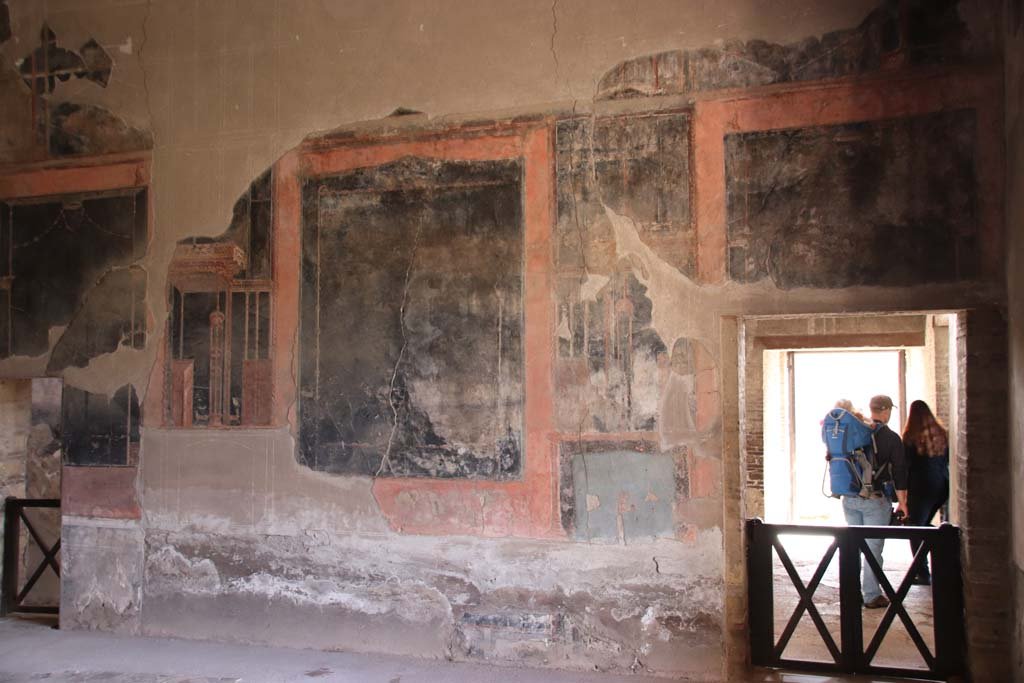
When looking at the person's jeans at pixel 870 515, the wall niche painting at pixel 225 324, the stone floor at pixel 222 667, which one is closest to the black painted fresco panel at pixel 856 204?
the person's jeans at pixel 870 515

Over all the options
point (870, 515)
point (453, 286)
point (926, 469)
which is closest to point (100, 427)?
point (453, 286)

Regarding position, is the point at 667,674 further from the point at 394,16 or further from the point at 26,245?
the point at 26,245

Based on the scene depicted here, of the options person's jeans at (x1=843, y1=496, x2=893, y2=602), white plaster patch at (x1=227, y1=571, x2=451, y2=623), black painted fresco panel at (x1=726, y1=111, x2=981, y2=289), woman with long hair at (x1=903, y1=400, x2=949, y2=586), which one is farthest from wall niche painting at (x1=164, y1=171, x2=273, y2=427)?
woman with long hair at (x1=903, y1=400, x2=949, y2=586)

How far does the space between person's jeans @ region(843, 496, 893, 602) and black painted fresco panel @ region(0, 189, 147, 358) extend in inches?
175

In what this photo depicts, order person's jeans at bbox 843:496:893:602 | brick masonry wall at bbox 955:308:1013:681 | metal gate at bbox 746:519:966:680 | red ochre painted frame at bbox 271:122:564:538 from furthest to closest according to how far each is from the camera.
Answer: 1. person's jeans at bbox 843:496:893:602
2. red ochre painted frame at bbox 271:122:564:538
3. metal gate at bbox 746:519:966:680
4. brick masonry wall at bbox 955:308:1013:681

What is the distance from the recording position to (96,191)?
4.86m

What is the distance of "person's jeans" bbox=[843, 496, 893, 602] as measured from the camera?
4.86 m

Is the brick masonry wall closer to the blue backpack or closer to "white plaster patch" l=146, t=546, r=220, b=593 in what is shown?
the blue backpack

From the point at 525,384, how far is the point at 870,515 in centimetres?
240

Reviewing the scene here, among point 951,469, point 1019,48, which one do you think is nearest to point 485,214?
point 1019,48

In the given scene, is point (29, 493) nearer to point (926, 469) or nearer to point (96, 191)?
point (96, 191)

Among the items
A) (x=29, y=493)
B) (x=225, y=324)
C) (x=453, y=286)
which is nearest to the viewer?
(x=453, y=286)

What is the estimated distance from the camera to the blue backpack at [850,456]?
4.88 m

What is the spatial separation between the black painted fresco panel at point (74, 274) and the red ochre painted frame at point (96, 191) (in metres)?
0.06
